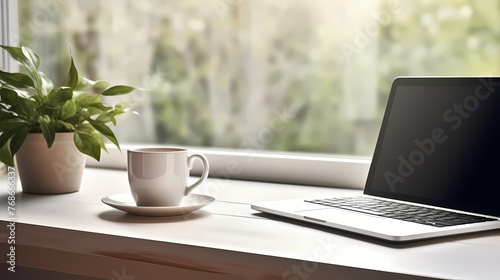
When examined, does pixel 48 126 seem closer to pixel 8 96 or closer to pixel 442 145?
pixel 8 96

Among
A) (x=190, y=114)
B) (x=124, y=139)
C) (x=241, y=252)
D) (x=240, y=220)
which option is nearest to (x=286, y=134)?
(x=190, y=114)

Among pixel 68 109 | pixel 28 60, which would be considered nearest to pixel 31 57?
pixel 28 60

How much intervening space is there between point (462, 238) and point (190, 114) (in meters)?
1.58

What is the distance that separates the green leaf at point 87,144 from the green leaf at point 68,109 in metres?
0.05

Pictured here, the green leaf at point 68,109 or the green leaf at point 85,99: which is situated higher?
the green leaf at point 85,99

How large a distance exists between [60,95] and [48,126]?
0.24ft

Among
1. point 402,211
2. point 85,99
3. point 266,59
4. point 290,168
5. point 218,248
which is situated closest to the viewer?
point 218,248

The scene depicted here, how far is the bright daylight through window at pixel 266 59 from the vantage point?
6.64ft

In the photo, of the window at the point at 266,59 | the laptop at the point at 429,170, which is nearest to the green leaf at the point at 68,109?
the laptop at the point at 429,170

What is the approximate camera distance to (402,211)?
952mm

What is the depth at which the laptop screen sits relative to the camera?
94cm

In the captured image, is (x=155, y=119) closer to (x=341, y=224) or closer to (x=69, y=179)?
(x=69, y=179)

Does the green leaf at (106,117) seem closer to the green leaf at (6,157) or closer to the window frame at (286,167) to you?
the window frame at (286,167)

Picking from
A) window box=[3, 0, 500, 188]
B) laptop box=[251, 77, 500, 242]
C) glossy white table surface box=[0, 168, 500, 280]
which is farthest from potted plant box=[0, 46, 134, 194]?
window box=[3, 0, 500, 188]
